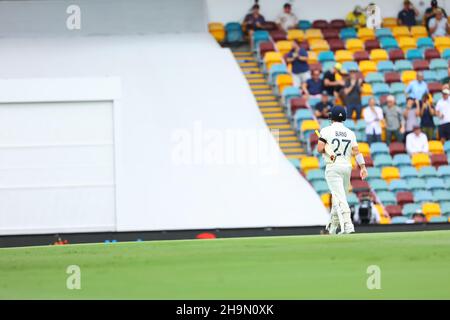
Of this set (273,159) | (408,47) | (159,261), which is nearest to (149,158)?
(273,159)

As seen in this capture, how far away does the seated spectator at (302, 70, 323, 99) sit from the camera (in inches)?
1098

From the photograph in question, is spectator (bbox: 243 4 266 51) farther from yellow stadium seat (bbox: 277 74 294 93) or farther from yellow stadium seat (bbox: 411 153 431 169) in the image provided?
yellow stadium seat (bbox: 411 153 431 169)

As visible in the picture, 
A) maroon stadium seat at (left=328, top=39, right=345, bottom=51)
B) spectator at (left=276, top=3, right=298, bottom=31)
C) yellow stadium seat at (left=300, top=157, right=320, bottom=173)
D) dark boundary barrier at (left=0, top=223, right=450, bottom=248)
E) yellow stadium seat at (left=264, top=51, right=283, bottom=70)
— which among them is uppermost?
spectator at (left=276, top=3, right=298, bottom=31)

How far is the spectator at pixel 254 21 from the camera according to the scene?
1203 inches

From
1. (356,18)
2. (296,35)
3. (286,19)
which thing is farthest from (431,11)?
(286,19)

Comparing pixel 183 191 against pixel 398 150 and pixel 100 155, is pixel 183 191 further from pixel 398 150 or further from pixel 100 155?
pixel 398 150

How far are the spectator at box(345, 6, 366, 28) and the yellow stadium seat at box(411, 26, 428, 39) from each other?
133cm

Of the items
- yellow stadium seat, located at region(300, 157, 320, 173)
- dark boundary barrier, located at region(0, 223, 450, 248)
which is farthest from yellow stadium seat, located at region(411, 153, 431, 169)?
dark boundary barrier, located at region(0, 223, 450, 248)

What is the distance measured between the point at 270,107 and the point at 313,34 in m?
3.00

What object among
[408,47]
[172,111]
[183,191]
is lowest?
[183,191]

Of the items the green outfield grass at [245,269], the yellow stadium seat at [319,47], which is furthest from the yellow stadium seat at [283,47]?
the green outfield grass at [245,269]

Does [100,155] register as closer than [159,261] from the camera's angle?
No
